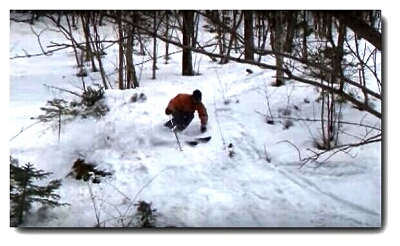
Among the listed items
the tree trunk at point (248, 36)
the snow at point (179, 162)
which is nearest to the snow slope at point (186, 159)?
the snow at point (179, 162)

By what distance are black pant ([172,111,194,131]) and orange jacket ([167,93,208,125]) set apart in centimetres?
2

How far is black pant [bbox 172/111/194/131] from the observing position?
2201 mm

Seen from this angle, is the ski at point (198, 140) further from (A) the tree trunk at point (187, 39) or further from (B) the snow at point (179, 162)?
(A) the tree trunk at point (187, 39)

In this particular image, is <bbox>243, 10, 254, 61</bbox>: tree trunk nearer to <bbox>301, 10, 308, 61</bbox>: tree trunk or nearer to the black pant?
<bbox>301, 10, 308, 61</bbox>: tree trunk

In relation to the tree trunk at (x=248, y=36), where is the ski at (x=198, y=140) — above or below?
below

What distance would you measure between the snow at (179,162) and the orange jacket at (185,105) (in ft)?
0.09

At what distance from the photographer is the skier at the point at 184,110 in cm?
221

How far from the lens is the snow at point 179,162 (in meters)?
2.15

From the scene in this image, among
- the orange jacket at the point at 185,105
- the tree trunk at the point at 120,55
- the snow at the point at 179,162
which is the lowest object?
the snow at the point at 179,162

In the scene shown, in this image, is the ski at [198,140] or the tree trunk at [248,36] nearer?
the tree trunk at [248,36]

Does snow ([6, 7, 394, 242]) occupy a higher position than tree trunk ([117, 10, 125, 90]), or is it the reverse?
tree trunk ([117, 10, 125, 90])

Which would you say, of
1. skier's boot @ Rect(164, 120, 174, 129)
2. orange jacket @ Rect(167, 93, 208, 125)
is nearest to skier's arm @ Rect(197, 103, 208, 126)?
orange jacket @ Rect(167, 93, 208, 125)

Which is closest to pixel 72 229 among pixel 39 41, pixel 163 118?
pixel 163 118
